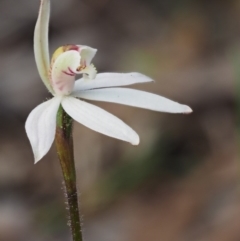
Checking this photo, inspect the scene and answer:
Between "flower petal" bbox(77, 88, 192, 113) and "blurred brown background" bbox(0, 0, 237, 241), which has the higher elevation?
"blurred brown background" bbox(0, 0, 237, 241)

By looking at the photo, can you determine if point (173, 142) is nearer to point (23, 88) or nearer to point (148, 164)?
point (148, 164)

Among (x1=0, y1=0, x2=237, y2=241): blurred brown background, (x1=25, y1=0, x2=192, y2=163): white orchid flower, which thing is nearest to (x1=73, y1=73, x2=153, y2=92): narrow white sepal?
(x1=25, y1=0, x2=192, y2=163): white orchid flower

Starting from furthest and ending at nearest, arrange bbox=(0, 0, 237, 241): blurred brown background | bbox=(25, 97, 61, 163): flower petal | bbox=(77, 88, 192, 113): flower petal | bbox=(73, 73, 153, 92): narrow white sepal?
bbox=(0, 0, 237, 241): blurred brown background < bbox=(73, 73, 153, 92): narrow white sepal < bbox=(77, 88, 192, 113): flower petal < bbox=(25, 97, 61, 163): flower petal

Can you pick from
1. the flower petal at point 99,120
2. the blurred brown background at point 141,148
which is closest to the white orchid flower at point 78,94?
the flower petal at point 99,120

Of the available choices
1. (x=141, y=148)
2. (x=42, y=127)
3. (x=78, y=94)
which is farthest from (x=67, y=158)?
(x=141, y=148)

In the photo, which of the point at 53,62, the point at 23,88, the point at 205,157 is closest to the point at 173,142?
the point at 205,157

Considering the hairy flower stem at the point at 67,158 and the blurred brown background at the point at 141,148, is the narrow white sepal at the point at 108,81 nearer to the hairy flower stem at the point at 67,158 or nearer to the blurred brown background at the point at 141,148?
the hairy flower stem at the point at 67,158

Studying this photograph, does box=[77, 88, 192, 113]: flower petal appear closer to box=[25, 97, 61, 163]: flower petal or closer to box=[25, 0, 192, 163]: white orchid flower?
box=[25, 0, 192, 163]: white orchid flower
